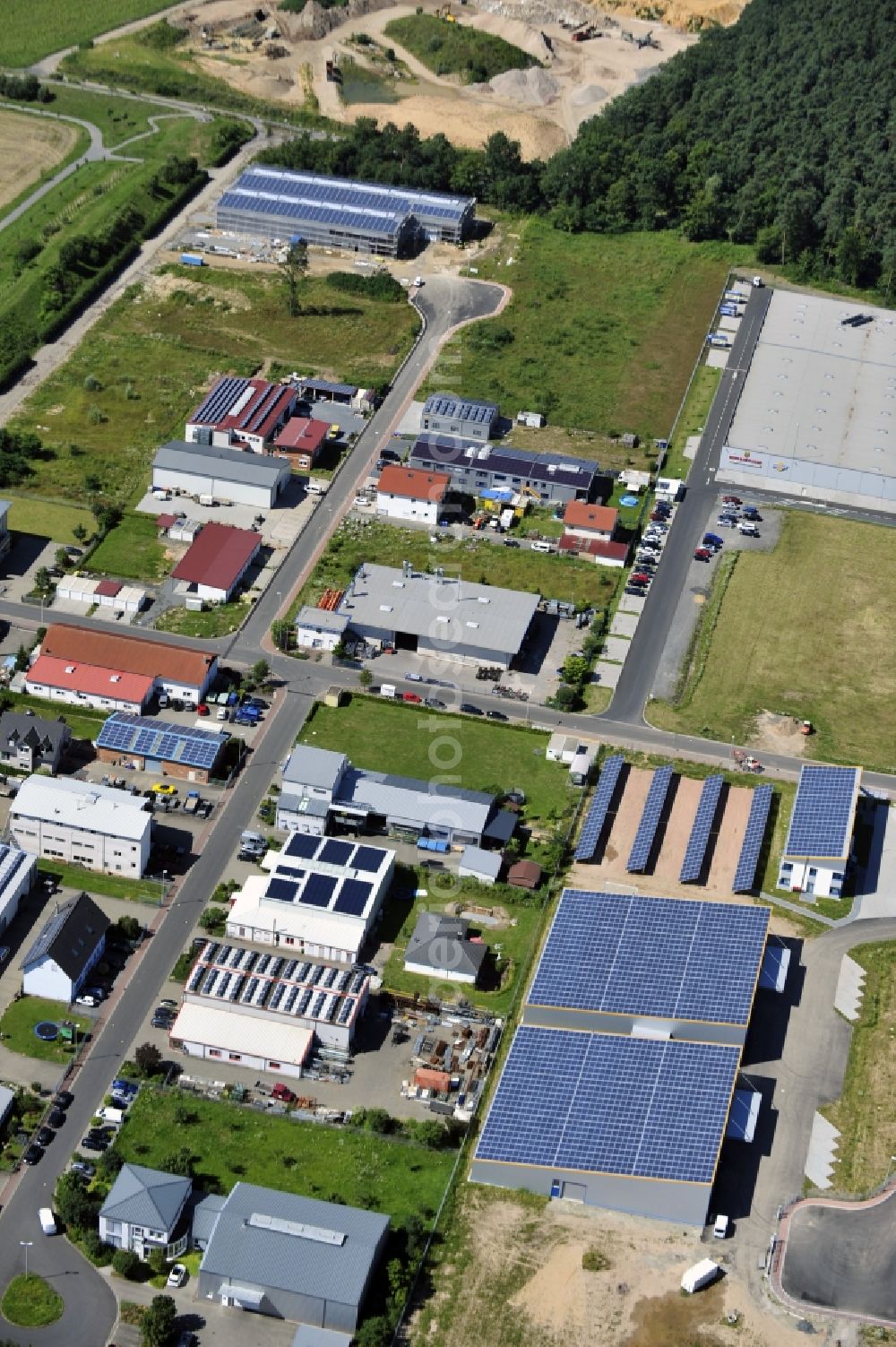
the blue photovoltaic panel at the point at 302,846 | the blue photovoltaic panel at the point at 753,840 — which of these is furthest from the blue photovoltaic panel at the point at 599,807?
the blue photovoltaic panel at the point at 302,846

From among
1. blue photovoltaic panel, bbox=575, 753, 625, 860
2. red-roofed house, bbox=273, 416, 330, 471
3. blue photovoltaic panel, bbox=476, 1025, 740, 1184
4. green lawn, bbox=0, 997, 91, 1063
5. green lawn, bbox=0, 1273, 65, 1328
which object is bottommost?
green lawn, bbox=0, 1273, 65, 1328

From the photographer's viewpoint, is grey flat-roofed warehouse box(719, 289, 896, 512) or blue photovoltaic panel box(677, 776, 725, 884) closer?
blue photovoltaic panel box(677, 776, 725, 884)

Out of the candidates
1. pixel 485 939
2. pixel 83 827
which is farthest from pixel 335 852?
pixel 83 827

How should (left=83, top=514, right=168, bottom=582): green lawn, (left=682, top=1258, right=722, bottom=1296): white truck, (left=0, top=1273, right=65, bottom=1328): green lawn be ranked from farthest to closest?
(left=83, top=514, right=168, bottom=582): green lawn, (left=682, top=1258, right=722, bottom=1296): white truck, (left=0, top=1273, right=65, bottom=1328): green lawn

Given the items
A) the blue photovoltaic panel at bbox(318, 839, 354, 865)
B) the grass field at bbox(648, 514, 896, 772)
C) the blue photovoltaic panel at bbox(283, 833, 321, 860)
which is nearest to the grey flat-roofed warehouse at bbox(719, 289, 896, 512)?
the grass field at bbox(648, 514, 896, 772)

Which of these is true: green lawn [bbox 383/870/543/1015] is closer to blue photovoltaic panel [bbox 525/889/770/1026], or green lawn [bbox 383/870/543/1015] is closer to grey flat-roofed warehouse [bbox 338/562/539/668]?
blue photovoltaic panel [bbox 525/889/770/1026]

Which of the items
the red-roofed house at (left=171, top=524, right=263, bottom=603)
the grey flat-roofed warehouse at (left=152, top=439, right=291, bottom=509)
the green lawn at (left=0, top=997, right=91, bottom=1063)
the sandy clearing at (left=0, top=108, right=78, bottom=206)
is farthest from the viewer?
the sandy clearing at (left=0, top=108, right=78, bottom=206)

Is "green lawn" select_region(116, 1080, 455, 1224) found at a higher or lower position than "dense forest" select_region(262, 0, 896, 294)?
lower

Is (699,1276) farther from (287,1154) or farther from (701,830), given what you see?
(701,830)
